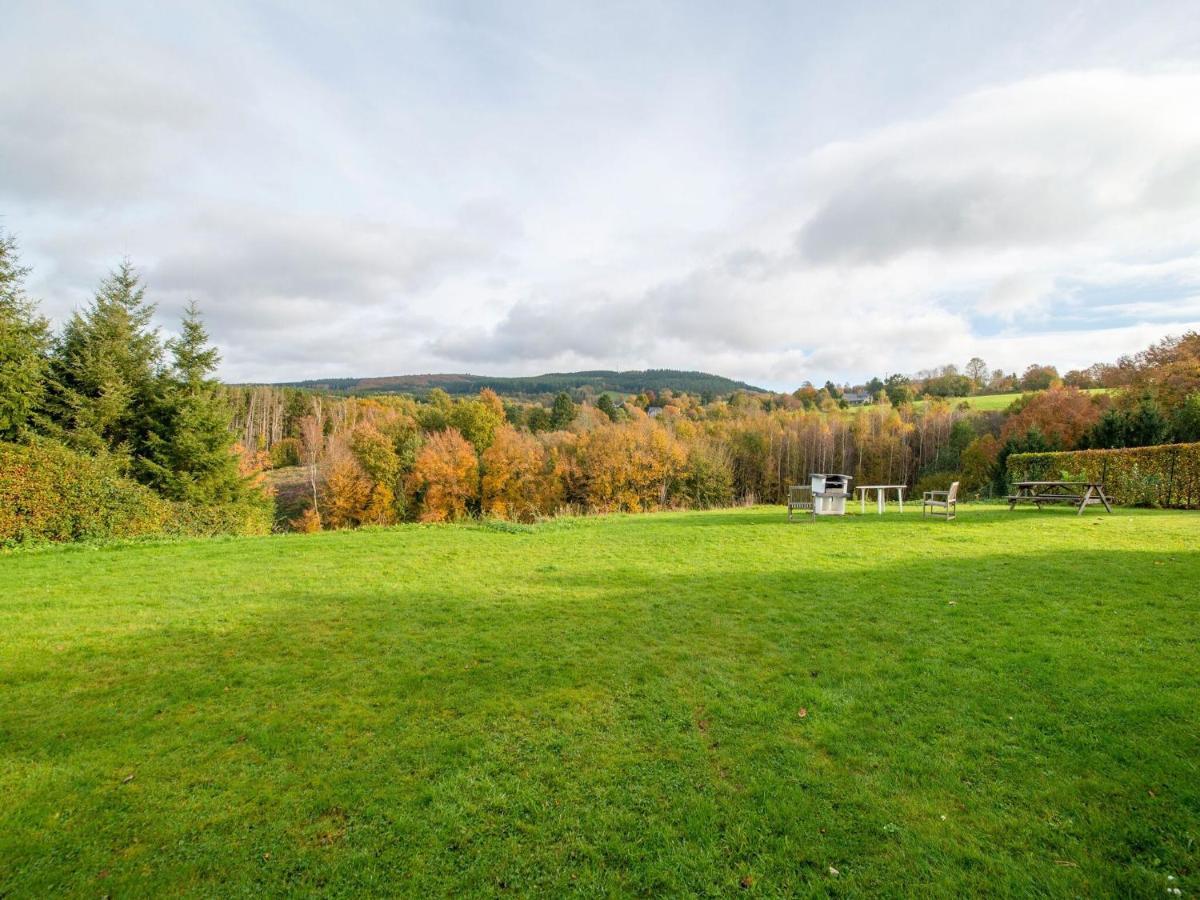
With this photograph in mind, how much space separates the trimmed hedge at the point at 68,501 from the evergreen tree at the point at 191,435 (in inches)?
114

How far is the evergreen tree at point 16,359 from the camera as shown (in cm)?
1349

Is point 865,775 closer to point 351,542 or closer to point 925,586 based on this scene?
point 925,586

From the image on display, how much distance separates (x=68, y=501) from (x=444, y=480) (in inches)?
1226

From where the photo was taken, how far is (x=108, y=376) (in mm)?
16516

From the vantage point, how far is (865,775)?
10.4 ft

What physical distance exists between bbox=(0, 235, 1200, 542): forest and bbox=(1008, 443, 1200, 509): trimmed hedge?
576cm

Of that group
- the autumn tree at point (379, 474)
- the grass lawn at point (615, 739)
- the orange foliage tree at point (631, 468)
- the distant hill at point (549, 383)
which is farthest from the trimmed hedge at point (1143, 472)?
the distant hill at point (549, 383)

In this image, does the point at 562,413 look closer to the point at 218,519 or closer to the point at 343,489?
the point at 343,489

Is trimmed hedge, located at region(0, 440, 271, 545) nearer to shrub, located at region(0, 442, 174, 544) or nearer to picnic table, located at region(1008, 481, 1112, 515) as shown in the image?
shrub, located at region(0, 442, 174, 544)

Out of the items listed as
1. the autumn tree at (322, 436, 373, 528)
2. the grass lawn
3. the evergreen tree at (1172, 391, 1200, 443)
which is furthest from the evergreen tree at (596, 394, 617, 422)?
the grass lawn

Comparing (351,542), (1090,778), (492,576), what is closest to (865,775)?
(1090,778)

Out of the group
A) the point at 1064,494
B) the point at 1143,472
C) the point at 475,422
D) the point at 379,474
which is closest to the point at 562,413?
the point at 475,422

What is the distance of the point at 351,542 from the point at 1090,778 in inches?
494

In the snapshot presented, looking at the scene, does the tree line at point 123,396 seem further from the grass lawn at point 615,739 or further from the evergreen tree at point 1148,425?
the evergreen tree at point 1148,425
